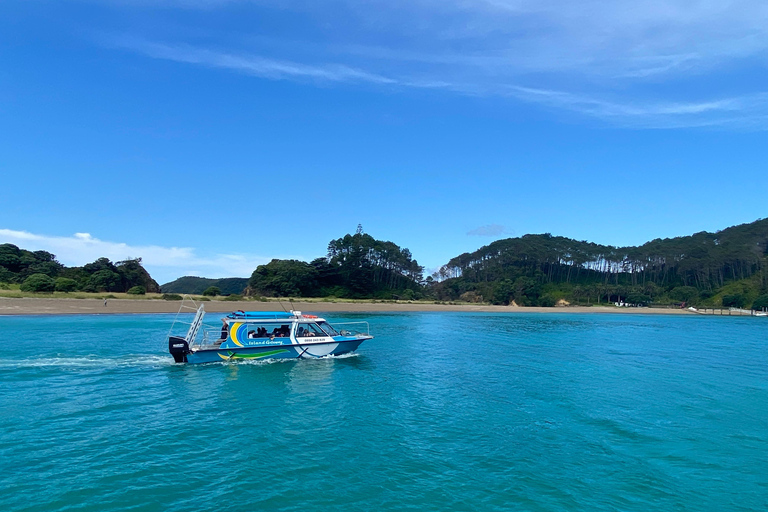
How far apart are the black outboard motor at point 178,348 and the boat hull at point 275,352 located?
26 cm

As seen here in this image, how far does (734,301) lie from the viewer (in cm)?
11831

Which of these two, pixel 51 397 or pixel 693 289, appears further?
pixel 693 289

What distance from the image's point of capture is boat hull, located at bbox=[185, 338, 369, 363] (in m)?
25.8

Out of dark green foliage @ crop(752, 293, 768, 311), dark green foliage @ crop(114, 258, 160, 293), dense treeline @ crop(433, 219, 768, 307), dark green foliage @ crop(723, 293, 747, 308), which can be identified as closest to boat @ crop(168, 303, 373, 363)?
dark green foliage @ crop(114, 258, 160, 293)

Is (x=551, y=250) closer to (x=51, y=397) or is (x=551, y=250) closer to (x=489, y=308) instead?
(x=489, y=308)

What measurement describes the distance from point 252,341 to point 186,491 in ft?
56.9

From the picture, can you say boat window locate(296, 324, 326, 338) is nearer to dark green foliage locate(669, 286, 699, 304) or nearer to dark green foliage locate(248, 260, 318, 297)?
dark green foliage locate(248, 260, 318, 297)

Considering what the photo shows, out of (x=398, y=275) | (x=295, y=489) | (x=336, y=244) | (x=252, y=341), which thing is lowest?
(x=295, y=489)

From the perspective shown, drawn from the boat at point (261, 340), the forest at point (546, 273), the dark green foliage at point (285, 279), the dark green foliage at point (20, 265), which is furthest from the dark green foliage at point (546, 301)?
the dark green foliage at point (20, 265)

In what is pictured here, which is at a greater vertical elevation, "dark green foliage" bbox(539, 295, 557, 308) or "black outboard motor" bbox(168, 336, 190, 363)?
"dark green foliage" bbox(539, 295, 557, 308)

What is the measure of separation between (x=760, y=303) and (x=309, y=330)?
413ft

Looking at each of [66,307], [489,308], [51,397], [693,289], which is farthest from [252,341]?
[693,289]

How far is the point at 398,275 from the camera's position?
13975cm

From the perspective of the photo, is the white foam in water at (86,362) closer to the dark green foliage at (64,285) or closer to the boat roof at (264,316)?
the boat roof at (264,316)
